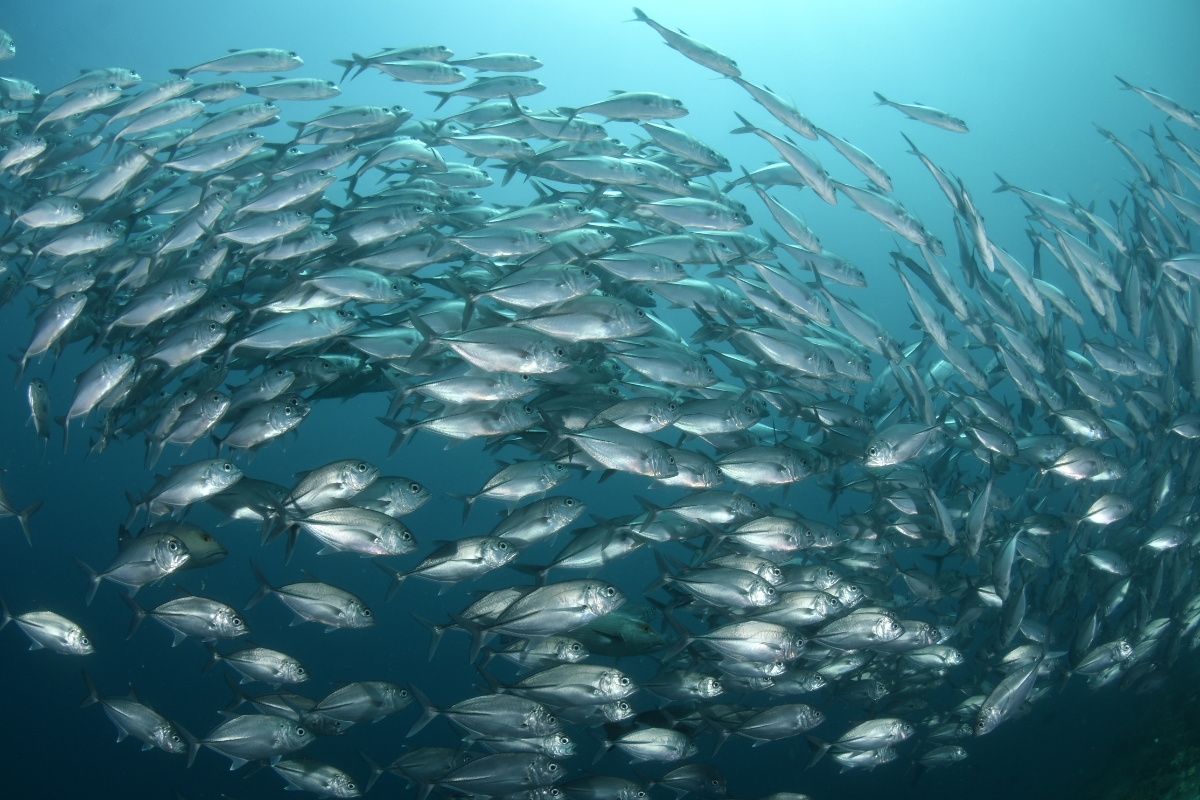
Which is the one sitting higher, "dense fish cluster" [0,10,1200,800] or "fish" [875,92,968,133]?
"fish" [875,92,968,133]

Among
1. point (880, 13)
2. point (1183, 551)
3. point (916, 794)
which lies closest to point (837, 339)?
point (1183, 551)

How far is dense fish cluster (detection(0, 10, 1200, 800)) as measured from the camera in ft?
13.6

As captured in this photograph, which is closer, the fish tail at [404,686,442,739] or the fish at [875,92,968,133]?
the fish tail at [404,686,442,739]

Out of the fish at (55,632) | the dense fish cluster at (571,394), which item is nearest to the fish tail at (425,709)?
the dense fish cluster at (571,394)

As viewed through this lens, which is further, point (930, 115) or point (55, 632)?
point (930, 115)

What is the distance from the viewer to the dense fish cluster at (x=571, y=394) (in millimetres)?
4133

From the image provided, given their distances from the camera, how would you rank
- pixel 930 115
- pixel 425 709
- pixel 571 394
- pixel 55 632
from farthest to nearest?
pixel 930 115 → pixel 571 394 → pixel 55 632 → pixel 425 709

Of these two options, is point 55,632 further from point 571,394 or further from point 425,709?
point 571,394

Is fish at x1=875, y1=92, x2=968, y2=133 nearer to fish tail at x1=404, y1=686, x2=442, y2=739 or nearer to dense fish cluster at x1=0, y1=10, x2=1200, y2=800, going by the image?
dense fish cluster at x1=0, y1=10, x2=1200, y2=800

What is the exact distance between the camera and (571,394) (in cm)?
495

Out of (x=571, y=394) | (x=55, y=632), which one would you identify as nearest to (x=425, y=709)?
(x=571, y=394)

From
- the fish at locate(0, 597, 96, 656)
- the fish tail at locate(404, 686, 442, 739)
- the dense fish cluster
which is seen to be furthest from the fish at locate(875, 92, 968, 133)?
the fish at locate(0, 597, 96, 656)

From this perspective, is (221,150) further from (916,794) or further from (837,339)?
(916,794)

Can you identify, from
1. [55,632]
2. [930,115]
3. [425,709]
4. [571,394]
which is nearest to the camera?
[425,709]
